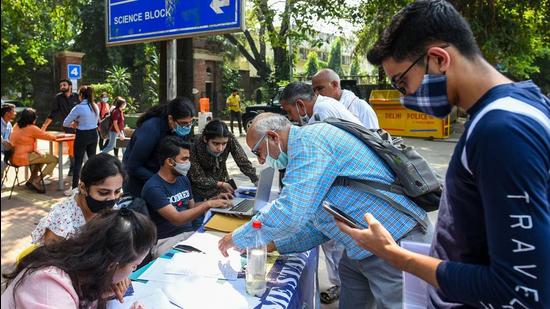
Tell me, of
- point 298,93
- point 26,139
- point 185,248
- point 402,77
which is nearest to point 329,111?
point 298,93

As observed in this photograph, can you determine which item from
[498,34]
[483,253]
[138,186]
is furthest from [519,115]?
[498,34]

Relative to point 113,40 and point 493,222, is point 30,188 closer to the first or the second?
point 113,40

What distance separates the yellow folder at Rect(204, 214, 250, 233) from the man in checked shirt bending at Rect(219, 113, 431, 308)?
0.60 m

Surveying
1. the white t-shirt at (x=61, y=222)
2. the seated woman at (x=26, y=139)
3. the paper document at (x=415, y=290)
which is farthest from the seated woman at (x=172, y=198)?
the seated woman at (x=26, y=139)

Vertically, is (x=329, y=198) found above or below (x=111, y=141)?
above

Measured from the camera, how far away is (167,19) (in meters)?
3.38

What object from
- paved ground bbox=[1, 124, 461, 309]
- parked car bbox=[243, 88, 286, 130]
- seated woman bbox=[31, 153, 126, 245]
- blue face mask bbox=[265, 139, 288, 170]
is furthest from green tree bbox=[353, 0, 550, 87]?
seated woman bbox=[31, 153, 126, 245]

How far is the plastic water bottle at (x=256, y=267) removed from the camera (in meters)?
1.81

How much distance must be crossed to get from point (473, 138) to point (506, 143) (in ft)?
0.25

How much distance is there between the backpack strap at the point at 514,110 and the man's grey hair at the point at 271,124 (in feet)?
3.83

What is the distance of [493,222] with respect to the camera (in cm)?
90

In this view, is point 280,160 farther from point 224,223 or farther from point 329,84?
point 329,84

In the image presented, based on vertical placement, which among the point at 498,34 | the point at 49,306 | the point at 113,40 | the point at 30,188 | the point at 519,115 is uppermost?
the point at 498,34

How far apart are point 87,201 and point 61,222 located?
18cm
